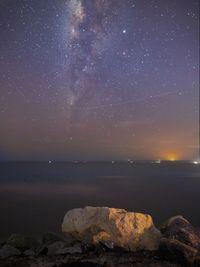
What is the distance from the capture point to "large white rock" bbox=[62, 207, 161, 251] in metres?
16.3

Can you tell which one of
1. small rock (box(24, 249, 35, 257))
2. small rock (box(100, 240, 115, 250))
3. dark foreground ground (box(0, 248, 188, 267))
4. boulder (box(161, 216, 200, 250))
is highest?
boulder (box(161, 216, 200, 250))

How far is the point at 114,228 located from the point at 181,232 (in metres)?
3.69

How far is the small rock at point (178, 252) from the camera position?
13.8m

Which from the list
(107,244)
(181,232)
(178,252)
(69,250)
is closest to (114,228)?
(107,244)

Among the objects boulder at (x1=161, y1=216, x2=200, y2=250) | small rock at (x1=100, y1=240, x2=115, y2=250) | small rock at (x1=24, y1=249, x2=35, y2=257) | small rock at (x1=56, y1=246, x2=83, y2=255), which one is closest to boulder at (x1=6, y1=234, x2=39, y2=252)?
small rock at (x1=24, y1=249, x2=35, y2=257)

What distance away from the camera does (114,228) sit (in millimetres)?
16828

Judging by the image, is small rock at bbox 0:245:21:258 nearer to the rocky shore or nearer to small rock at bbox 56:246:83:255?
the rocky shore

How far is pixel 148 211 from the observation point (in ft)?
115

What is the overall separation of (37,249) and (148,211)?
2079 centimetres

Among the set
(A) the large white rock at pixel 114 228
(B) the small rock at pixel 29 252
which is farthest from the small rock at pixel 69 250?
(B) the small rock at pixel 29 252

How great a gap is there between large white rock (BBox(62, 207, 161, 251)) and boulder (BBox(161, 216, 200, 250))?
81 centimetres

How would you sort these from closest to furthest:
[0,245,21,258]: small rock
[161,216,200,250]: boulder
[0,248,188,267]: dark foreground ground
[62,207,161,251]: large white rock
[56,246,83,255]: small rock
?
[0,248,188,267]: dark foreground ground, [56,246,83,255]: small rock, [0,245,21,258]: small rock, [161,216,200,250]: boulder, [62,207,161,251]: large white rock

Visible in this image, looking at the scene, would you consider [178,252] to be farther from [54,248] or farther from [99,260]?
[54,248]

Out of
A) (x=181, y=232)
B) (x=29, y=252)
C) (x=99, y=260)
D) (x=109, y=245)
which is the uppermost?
(x=181, y=232)
